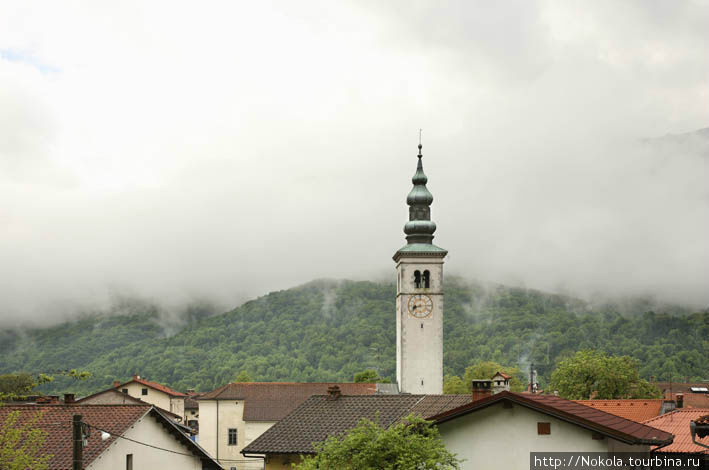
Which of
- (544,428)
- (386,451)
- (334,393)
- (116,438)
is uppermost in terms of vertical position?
(334,393)

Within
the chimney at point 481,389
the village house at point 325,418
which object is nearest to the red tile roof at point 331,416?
the village house at point 325,418

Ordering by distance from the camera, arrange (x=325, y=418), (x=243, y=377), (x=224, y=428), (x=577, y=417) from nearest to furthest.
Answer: (x=577, y=417) < (x=325, y=418) < (x=224, y=428) < (x=243, y=377)

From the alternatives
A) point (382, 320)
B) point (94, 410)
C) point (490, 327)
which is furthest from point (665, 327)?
point (94, 410)

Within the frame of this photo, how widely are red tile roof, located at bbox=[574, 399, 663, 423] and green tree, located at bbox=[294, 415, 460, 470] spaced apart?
99.9 feet

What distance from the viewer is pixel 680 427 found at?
118 feet

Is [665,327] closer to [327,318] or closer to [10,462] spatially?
[327,318]

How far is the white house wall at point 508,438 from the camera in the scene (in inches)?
1041

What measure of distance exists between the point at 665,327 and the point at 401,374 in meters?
134

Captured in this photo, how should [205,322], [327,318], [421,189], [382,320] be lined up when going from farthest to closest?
[205,322]
[327,318]
[382,320]
[421,189]

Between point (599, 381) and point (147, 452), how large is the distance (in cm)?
5297

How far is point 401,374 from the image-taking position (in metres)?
79.8

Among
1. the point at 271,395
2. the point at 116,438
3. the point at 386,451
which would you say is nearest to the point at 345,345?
the point at 271,395

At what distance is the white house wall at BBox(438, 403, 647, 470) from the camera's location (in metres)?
26.5

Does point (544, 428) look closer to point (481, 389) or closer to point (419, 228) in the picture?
point (481, 389)
